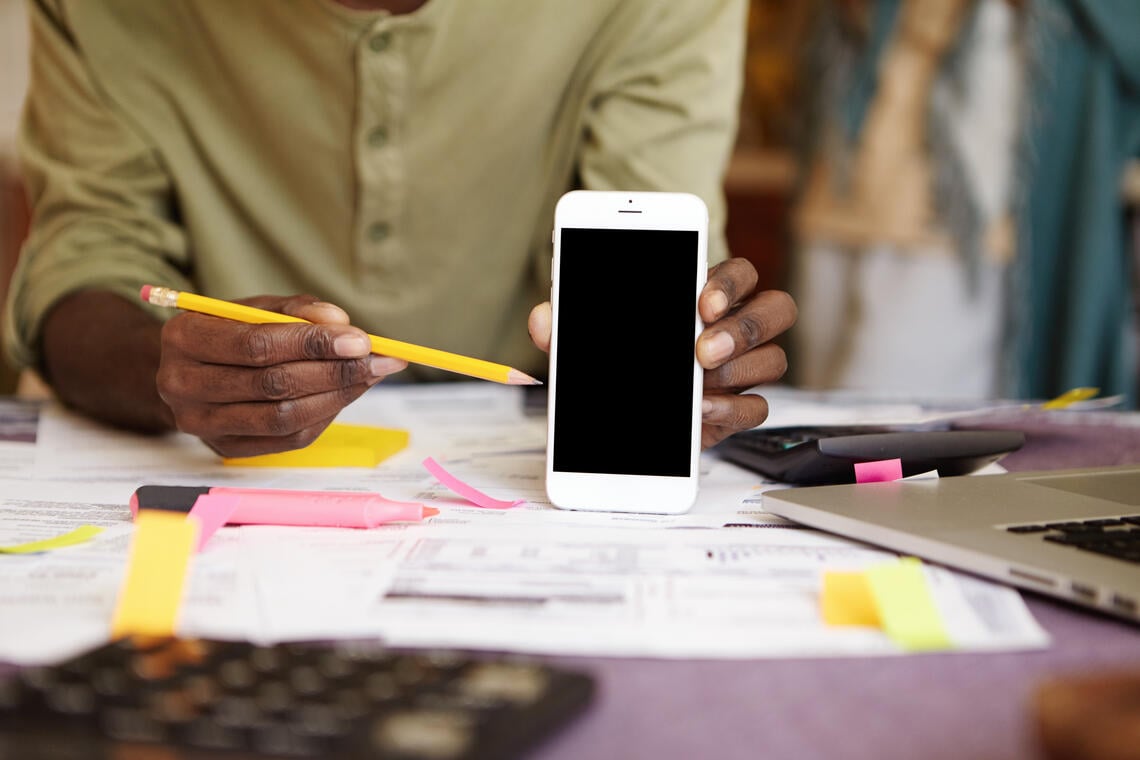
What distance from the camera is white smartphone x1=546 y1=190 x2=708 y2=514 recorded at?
66cm

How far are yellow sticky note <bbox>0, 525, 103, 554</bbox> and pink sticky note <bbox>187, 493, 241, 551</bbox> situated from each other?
5 cm

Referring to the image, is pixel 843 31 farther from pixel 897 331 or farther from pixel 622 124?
pixel 622 124

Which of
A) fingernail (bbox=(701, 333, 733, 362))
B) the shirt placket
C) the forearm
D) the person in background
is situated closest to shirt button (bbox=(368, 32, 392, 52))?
the shirt placket

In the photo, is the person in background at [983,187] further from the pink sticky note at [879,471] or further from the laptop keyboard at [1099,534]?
the laptop keyboard at [1099,534]

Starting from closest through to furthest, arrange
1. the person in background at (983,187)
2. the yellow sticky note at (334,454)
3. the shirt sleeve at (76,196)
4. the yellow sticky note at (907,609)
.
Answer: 1. the yellow sticky note at (907,609)
2. the yellow sticky note at (334,454)
3. the shirt sleeve at (76,196)
4. the person in background at (983,187)

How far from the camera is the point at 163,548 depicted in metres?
0.46

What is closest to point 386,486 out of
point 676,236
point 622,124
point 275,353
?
point 275,353

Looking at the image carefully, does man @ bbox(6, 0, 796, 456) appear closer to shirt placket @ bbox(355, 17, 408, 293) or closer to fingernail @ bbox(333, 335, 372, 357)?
shirt placket @ bbox(355, 17, 408, 293)

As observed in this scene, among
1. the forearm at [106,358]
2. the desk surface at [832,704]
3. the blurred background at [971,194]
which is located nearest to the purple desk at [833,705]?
the desk surface at [832,704]

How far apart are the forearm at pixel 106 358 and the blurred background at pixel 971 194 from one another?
1.56m

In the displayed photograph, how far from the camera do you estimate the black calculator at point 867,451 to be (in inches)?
27.6

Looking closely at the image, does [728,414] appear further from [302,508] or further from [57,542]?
[57,542]

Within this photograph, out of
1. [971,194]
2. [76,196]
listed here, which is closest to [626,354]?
[76,196]

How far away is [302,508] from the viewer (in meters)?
0.60
